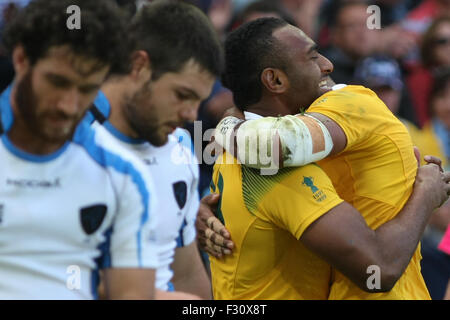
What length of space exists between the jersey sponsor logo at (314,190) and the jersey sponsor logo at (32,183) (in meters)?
1.10

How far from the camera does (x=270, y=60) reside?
3.38 metres

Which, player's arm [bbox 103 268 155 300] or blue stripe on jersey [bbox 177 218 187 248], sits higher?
player's arm [bbox 103 268 155 300]

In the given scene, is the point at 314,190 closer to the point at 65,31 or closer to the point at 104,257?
the point at 104,257

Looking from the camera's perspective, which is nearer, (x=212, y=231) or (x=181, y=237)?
(x=212, y=231)

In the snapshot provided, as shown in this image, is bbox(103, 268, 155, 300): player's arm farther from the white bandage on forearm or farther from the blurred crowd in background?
the blurred crowd in background

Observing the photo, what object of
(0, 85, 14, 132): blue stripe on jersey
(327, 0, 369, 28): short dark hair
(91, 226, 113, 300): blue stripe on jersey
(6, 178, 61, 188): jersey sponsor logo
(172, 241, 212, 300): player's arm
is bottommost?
(172, 241, 212, 300): player's arm

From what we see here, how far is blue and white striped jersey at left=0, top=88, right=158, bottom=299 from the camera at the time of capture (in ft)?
8.09

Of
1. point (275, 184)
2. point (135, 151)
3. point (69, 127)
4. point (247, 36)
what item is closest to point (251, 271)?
point (275, 184)

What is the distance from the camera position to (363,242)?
304 cm

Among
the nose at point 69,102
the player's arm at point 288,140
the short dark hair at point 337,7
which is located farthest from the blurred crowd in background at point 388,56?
the nose at point 69,102

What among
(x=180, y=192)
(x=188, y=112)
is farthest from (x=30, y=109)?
(x=180, y=192)

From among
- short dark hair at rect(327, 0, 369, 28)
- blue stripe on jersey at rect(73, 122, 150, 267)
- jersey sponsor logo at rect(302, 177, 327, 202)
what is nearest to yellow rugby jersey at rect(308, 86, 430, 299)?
jersey sponsor logo at rect(302, 177, 327, 202)

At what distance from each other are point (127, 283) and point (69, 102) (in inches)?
26.0

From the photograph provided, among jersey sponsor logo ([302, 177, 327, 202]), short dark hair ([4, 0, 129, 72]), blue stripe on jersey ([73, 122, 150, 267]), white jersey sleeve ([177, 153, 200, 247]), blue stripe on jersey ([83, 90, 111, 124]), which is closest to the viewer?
short dark hair ([4, 0, 129, 72])
